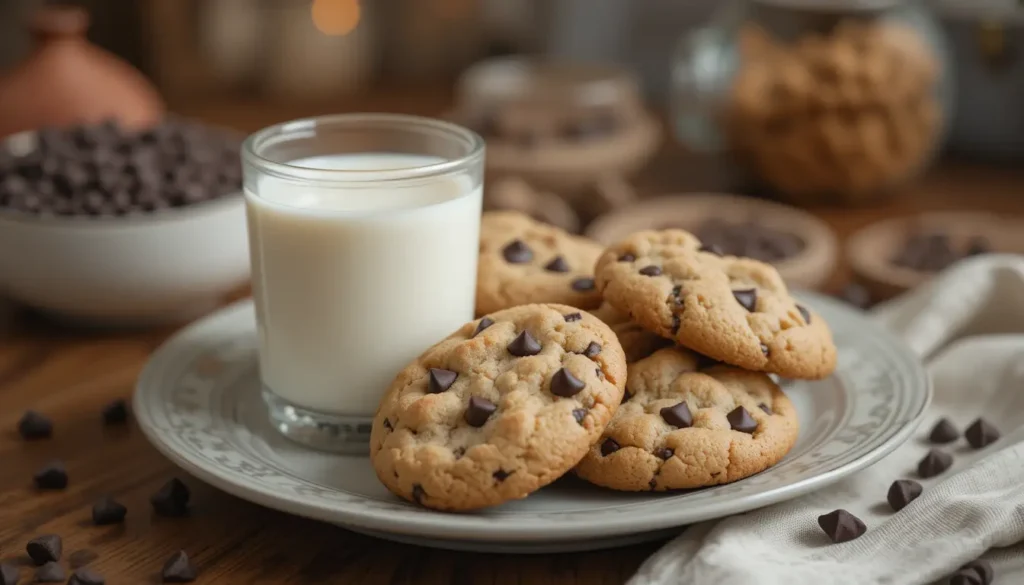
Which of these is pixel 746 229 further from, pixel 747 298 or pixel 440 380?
pixel 440 380

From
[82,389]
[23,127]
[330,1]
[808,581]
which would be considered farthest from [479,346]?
[330,1]

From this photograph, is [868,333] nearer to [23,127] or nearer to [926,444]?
[926,444]

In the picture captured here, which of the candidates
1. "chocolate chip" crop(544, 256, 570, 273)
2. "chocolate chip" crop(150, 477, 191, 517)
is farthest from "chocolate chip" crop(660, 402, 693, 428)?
"chocolate chip" crop(150, 477, 191, 517)

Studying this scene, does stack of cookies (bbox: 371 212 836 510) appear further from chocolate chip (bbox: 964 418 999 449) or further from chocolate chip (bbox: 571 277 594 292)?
chocolate chip (bbox: 964 418 999 449)

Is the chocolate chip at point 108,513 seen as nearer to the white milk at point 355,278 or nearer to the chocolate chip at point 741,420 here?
the white milk at point 355,278

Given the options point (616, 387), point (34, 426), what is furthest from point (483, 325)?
point (34, 426)

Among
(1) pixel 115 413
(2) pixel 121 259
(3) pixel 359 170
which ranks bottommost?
(1) pixel 115 413
